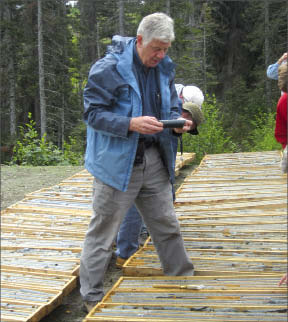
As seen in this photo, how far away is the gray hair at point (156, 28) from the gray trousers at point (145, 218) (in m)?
0.40

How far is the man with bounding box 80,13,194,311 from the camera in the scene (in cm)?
133

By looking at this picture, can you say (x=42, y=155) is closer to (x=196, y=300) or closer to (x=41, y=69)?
(x=41, y=69)

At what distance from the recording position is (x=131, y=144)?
1405 mm

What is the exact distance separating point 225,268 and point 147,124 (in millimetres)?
741

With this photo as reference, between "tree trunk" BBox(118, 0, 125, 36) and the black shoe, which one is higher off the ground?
"tree trunk" BBox(118, 0, 125, 36)

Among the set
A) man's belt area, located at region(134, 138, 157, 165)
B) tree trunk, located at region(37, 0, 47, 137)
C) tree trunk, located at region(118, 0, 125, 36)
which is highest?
tree trunk, located at region(118, 0, 125, 36)

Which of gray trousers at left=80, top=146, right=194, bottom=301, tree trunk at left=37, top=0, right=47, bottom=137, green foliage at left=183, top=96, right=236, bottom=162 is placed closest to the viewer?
tree trunk at left=37, top=0, right=47, bottom=137

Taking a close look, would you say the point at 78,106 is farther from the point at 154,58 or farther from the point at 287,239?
the point at 287,239

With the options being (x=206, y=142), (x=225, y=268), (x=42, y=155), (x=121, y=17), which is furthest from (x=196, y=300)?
(x=206, y=142)

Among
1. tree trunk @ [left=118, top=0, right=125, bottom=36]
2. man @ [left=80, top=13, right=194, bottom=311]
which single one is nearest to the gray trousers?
man @ [left=80, top=13, right=194, bottom=311]

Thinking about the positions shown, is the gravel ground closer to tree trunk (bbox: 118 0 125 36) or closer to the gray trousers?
the gray trousers

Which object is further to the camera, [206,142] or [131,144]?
[206,142]

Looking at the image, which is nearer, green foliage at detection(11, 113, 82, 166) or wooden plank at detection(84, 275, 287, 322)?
wooden plank at detection(84, 275, 287, 322)

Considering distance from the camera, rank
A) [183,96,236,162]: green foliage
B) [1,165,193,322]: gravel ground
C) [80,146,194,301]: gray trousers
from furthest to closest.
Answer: [183,96,236,162]: green foliage → [80,146,194,301]: gray trousers → [1,165,193,322]: gravel ground
